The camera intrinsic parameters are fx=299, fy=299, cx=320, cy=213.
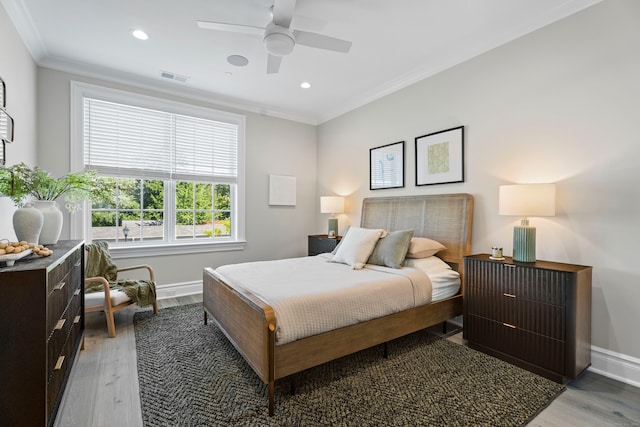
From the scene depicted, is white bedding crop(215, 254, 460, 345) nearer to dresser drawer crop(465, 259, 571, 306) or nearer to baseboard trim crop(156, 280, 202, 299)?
dresser drawer crop(465, 259, 571, 306)

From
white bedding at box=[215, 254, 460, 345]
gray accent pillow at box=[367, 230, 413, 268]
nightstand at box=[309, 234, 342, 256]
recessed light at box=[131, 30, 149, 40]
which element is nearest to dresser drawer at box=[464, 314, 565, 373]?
white bedding at box=[215, 254, 460, 345]

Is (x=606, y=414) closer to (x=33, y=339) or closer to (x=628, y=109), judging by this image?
(x=628, y=109)

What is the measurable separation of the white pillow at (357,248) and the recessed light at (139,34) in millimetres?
2865

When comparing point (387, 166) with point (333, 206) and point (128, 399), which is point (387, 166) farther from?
point (128, 399)

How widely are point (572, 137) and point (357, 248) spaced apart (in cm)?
206

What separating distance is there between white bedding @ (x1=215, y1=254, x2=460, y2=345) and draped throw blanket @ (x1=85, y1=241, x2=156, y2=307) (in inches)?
35.9

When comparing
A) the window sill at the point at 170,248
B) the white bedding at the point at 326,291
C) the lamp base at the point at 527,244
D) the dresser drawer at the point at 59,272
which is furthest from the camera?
the window sill at the point at 170,248

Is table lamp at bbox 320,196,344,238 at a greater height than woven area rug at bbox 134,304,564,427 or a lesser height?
greater

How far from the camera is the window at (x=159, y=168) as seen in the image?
366 centimetres

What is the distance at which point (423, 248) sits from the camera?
308 centimetres

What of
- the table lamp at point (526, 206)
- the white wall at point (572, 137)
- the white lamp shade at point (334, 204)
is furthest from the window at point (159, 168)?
the table lamp at point (526, 206)

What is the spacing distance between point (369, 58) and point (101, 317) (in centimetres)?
418

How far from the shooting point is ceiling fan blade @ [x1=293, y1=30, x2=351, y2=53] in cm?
237

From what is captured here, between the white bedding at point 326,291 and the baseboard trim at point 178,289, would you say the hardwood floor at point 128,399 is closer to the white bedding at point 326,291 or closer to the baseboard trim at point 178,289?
the white bedding at point 326,291
